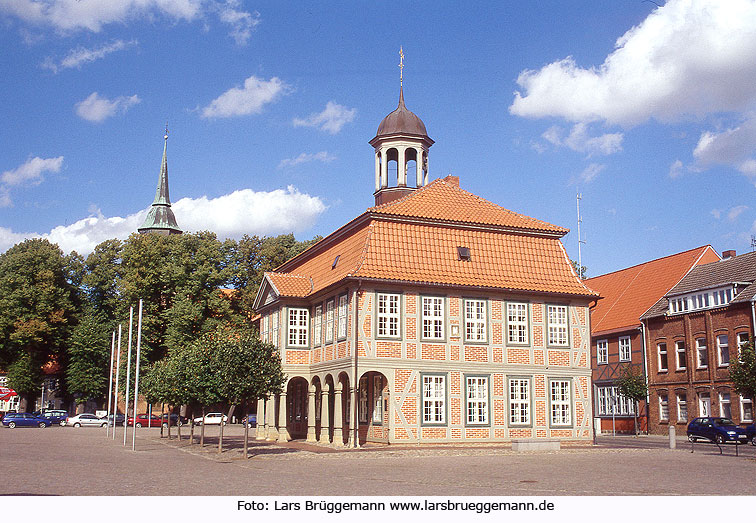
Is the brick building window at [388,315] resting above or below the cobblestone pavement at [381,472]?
above

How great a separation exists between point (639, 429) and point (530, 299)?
22915 mm

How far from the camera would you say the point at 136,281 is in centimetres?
6134

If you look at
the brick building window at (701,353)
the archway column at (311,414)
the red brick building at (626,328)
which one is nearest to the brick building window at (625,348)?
the red brick building at (626,328)

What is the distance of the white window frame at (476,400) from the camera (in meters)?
33.8

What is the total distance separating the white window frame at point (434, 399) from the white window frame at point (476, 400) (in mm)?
1093

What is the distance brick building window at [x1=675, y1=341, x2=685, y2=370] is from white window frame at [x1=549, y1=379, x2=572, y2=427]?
1820 cm

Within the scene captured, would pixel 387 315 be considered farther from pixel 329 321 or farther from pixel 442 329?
pixel 329 321

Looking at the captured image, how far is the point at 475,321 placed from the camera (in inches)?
1362

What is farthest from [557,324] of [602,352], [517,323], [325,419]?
[602,352]

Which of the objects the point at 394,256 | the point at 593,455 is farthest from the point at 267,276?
the point at 593,455

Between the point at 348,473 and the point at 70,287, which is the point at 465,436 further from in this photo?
the point at 70,287

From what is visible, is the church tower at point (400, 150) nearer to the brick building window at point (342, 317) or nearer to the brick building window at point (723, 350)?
the brick building window at point (342, 317)

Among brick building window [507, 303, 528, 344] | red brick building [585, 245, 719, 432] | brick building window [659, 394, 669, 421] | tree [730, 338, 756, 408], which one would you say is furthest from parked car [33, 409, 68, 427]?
tree [730, 338, 756, 408]

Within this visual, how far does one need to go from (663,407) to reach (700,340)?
18.1ft
